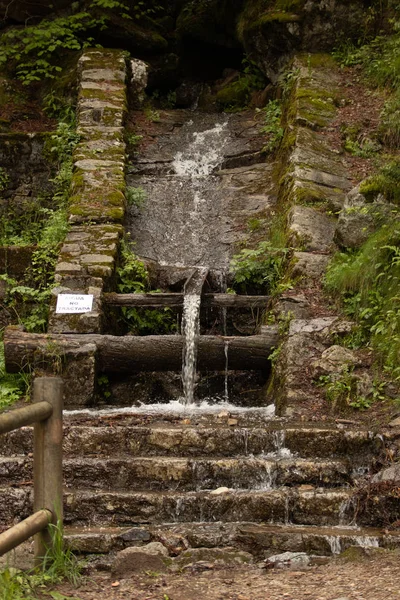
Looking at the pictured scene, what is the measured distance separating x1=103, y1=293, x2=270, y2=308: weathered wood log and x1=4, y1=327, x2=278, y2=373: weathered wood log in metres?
0.60

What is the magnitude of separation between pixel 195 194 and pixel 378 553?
281 inches

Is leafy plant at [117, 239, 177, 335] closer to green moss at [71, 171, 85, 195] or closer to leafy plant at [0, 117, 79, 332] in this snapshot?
leafy plant at [0, 117, 79, 332]

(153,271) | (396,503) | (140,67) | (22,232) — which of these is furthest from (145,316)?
(140,67)

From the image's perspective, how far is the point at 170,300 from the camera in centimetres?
833

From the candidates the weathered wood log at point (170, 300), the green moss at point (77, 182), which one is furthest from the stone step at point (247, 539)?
the green moss at point (77, 182)

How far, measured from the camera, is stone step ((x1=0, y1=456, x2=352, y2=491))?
557 cm

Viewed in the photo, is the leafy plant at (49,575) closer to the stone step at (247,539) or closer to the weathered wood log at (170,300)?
the stone step at (247,539)

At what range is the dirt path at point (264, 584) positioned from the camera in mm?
3932

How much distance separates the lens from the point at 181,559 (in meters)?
4.57

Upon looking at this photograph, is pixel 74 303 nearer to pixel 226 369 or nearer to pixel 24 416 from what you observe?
pixel 226 369

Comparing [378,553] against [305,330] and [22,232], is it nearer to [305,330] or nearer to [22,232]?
[305,330]

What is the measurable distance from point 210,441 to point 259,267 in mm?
3365

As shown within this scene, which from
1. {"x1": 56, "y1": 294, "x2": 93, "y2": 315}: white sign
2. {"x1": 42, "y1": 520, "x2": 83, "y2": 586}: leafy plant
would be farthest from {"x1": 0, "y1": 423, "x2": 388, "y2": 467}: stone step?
{"x1": 56, "y1": 294, "x2": 93, "y2": 315}: white sign

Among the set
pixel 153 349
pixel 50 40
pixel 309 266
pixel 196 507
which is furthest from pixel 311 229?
pixel 50 40
